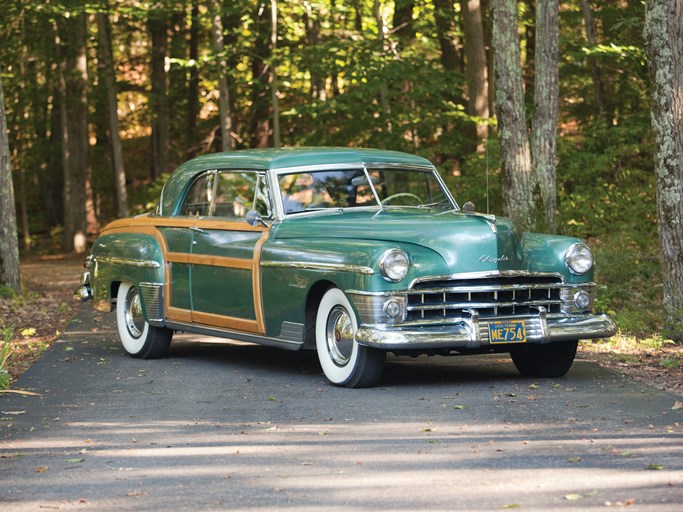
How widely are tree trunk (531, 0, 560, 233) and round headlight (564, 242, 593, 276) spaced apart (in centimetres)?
644

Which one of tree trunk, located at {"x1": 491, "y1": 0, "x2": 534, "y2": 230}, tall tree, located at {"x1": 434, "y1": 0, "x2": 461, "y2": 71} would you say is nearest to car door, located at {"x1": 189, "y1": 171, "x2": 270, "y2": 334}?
tree trunk, located at {"x1": 491, "y1": 0, "x2": 534, "y2": 230}

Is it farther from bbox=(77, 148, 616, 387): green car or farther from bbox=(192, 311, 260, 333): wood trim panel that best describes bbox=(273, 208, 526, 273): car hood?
bbox=(192, 311, 260, 333): wood trim panel

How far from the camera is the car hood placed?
884 centimetres

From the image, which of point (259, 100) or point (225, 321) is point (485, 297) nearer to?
point (225, 321)

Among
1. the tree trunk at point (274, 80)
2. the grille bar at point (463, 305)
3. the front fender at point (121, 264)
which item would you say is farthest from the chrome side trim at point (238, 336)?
the tree trunk at point (274, 80)

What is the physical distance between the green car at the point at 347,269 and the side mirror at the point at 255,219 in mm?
11

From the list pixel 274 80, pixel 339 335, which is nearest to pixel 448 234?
pixel 339 335

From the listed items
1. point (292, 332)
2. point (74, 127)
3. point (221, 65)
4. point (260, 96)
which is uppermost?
point (221, 65)

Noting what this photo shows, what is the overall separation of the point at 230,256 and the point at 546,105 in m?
7.67

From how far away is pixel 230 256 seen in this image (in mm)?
10289

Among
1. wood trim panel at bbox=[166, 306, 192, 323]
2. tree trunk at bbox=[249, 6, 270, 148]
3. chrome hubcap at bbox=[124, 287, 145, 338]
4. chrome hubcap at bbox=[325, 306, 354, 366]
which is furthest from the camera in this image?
tree trunk at bbox=[249, 6, 270, 148]

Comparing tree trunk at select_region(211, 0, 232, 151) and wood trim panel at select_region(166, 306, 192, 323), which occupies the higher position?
tree trunk at select_region(211, 0, 232, 151)

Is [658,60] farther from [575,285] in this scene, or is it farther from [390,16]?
[390,16]

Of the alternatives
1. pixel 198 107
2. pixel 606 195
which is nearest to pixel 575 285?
pixel 606 195
